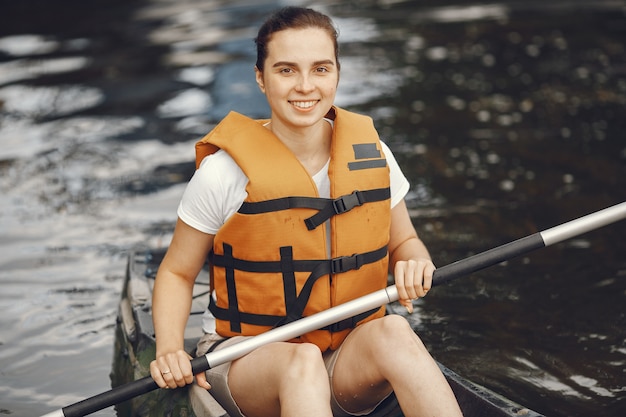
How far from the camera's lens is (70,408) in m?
2.53

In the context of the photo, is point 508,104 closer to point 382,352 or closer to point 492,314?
point 492,314

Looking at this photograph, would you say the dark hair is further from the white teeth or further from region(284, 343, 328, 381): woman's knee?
region(284, 343, 328, 381): woman's knee

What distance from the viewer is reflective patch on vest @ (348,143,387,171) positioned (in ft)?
8.45

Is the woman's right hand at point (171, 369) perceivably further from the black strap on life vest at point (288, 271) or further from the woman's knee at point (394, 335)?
the woman's knee at point (394, 335)

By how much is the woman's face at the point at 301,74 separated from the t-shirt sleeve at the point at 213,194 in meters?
0.21

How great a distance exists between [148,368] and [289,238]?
2.54 ft

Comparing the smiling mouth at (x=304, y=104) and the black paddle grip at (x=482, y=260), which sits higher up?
the smiling mouth at (x=304, y=104)

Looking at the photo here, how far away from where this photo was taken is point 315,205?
250 cm

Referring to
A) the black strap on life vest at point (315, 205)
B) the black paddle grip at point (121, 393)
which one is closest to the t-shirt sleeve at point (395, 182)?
the black strap on life vest at point (315, 205)

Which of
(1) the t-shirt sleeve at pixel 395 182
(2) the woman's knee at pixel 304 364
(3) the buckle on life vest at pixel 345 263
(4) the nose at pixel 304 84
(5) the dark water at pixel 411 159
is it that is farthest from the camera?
(5) the dark water at pixel 411 159

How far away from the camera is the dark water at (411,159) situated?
156 inches

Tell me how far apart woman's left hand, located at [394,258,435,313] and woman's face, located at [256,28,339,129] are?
45 cm

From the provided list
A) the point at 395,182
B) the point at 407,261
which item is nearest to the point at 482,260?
the point at 407,261

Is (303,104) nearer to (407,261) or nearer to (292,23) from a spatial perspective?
(292,23)
